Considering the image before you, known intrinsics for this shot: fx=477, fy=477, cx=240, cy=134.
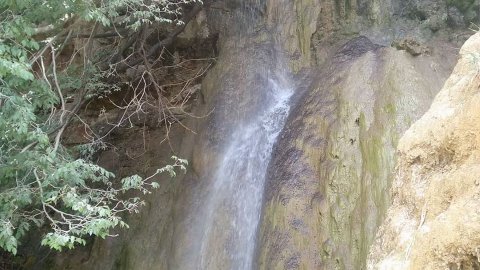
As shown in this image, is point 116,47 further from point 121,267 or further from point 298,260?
point 298,260

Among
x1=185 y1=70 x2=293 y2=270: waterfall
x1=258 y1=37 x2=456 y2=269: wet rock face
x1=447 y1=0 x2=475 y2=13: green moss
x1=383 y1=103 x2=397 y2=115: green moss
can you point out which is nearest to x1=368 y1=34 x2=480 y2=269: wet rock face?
x1=258 y1=37 x2=456 y2=269: wet rock face

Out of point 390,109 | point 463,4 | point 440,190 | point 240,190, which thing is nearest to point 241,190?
point 240,190

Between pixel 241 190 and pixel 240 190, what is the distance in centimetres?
2

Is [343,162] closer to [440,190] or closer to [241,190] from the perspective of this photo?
[241,190]

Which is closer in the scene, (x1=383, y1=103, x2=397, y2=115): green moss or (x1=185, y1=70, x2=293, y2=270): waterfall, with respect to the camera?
(x1=383, y1=103, x2=397, y2=115): green moss

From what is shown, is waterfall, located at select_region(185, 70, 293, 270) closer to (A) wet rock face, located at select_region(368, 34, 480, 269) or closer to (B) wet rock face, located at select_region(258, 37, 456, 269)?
(B) wet rock face, located at select_region(258, 37, 456, 269)

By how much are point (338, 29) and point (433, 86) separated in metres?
2.42

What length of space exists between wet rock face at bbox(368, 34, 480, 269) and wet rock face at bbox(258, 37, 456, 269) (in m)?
1.52

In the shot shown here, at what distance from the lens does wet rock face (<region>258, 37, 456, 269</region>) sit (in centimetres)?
521

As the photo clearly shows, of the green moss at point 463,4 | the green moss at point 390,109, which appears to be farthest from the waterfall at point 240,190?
the green moss at point 463,4

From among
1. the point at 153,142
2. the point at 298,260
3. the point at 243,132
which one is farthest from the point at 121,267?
the point at 298,260

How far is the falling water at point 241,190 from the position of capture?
6.48m

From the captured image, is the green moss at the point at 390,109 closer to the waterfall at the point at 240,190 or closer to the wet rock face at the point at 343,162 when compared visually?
the wet rock face at the point at 343,162

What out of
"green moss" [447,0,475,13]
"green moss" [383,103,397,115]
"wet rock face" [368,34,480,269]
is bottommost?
"wet rock face" [368,34,480,269]
